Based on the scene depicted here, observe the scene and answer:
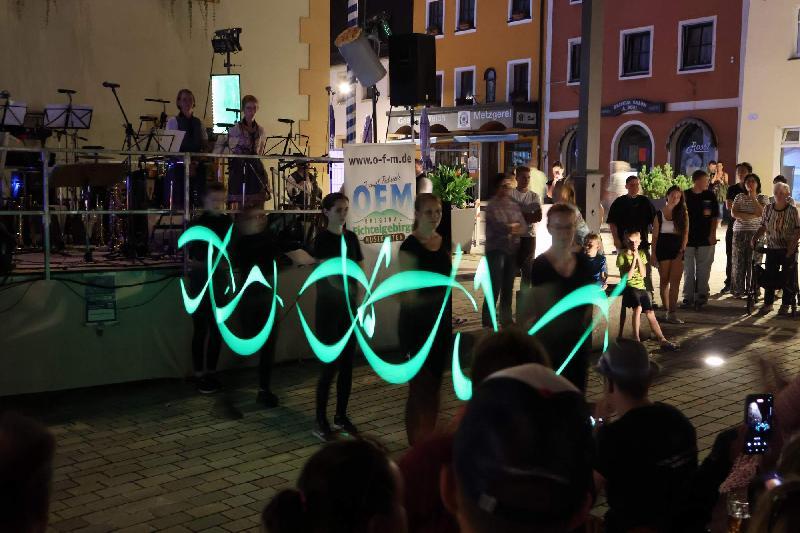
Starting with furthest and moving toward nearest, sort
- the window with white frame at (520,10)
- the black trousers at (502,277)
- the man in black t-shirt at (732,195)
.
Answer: the window with white frame at (520,10), the man in black t-shirt at (732,195), the black trousers at (502,277)

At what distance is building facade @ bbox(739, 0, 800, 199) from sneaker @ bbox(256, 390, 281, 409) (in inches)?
948

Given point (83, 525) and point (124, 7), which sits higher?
point (124, 7)

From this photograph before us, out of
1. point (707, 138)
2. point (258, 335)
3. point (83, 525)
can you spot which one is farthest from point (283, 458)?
point (707, 138)

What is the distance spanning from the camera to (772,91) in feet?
90.6

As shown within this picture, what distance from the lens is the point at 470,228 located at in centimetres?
1925

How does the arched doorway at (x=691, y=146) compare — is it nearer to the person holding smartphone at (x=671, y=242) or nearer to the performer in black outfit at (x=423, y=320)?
the person holding smartphone at (x=671, y=242)

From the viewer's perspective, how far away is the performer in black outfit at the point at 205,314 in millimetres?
7784

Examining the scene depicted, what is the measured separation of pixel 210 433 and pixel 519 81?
33430mm

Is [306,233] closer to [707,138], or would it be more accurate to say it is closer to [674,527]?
[674,527]

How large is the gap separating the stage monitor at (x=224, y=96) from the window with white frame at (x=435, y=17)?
1127 inches

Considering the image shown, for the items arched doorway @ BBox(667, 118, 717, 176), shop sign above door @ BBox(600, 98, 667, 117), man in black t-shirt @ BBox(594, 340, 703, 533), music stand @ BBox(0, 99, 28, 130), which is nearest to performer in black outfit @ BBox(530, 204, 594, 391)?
man in black t-shirt @ BBox(594, 340, 703, 533)

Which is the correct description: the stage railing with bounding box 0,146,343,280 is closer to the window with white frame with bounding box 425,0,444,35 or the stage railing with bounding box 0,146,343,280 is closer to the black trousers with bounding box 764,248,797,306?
the black trousers with bounding box 764,248,797,306

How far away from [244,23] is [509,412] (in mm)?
14007

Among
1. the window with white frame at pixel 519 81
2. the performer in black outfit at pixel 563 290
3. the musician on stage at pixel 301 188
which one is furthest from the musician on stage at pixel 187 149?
the window with white frame at pixel 519 81
